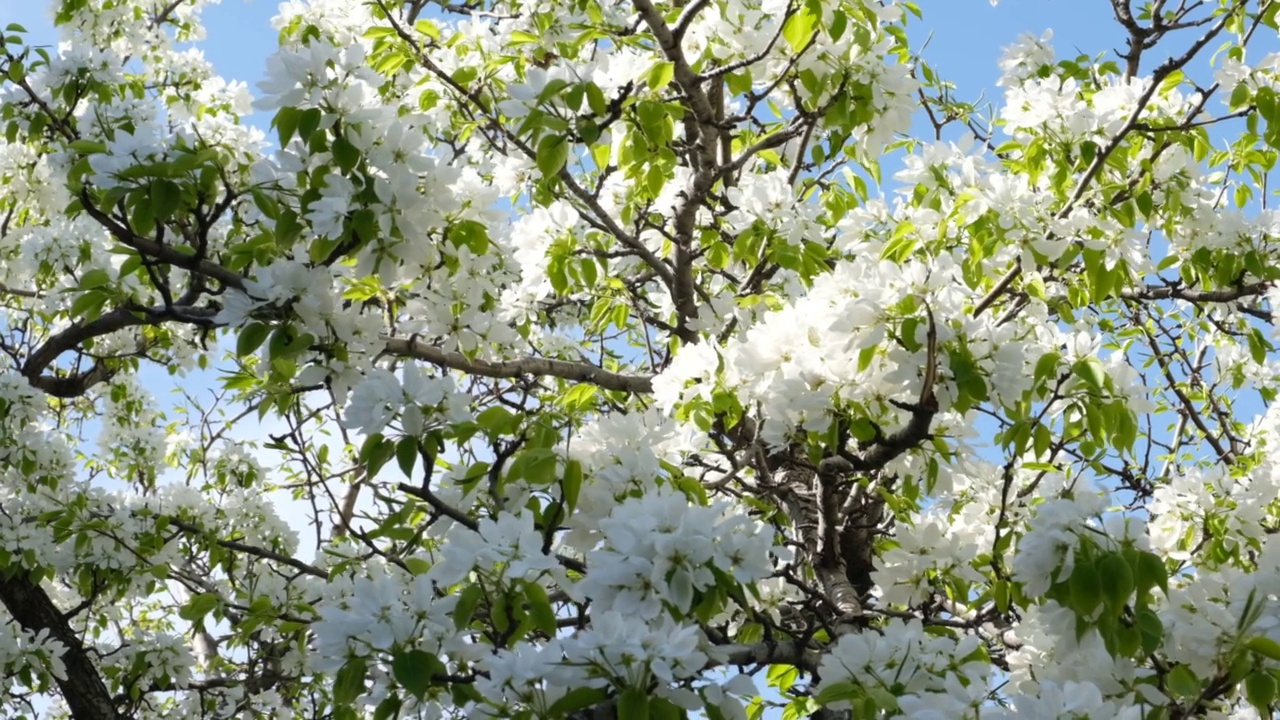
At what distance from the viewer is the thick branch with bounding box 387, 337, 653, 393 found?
10.4 feet

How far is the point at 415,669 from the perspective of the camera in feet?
5.80

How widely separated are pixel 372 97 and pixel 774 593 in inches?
68.0

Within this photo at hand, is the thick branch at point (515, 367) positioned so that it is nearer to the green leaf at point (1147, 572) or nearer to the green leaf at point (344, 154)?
the green leaf at point (344, 154)

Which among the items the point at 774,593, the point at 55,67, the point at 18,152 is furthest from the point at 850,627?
the point at 18,152

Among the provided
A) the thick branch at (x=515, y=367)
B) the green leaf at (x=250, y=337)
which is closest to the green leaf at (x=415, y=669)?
the green leaf at (x=250, y=337)

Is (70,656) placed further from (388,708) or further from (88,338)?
(388,708)

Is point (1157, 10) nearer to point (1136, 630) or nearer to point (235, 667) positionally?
point (1136, 630)

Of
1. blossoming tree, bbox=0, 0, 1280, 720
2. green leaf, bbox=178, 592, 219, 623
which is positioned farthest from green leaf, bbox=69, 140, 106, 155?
green leaf, bbox=178, 592, 219, 623

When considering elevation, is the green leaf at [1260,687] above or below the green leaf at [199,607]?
below

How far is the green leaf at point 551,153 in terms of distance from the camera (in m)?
2.63

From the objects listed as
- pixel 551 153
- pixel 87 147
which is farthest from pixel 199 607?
pixel 551 153

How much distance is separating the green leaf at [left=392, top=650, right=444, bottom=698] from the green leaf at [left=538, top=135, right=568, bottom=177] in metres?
1.28

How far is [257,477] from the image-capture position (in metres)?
6.21

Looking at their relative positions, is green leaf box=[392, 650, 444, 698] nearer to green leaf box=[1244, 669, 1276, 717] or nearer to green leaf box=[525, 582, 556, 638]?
green leaf box=[525, 582, 556, 638]
